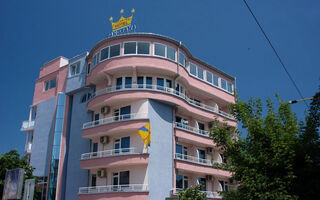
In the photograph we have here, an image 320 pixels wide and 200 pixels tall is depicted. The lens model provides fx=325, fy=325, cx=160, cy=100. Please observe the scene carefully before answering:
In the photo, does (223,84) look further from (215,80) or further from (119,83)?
(119,83)

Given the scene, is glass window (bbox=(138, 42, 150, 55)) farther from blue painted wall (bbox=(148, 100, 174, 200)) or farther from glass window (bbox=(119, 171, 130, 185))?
glass window (bbox=(119, 171, 130, 185))

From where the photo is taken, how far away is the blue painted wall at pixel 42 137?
35.3 meters

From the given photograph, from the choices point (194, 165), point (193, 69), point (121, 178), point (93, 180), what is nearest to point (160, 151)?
point (121, 178)

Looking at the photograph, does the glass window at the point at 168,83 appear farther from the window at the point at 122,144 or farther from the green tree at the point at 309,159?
the green tree at the point at 309,159

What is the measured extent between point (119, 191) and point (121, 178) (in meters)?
2.40

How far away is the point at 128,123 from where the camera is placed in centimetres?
2750

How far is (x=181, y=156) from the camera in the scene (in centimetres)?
3094

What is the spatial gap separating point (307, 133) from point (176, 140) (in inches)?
662

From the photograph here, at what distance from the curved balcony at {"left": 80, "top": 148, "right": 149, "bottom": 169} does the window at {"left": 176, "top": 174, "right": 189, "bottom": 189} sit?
481 cm

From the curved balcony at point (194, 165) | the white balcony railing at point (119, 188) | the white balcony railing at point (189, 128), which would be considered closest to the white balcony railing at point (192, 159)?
the curved balcony at point (194, 165)

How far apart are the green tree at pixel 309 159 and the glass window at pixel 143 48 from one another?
59.7 feet

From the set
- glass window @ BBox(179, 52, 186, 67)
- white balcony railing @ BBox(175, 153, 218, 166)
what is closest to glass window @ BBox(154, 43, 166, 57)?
glass window @ BBox(179, 52, 186, 67)

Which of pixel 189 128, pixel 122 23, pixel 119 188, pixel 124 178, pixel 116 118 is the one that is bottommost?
pixel 119 188

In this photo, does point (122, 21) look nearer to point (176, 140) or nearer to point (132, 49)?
point (132, 49)
